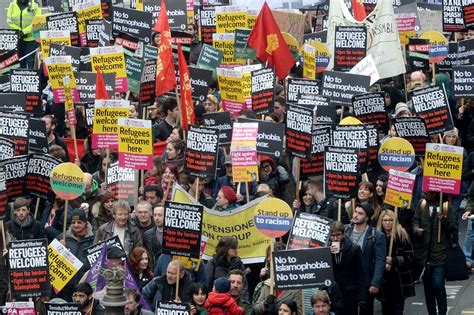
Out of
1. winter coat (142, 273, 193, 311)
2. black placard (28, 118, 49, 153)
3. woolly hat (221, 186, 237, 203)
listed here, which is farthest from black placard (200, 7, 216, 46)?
winter coat (142, 273, 193, 311)

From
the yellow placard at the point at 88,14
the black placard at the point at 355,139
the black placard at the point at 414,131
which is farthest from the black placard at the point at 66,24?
the black placard at the point at 355,139

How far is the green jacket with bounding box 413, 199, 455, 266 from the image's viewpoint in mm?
21156

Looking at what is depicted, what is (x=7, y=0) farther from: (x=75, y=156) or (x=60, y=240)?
(x=60, y=240)

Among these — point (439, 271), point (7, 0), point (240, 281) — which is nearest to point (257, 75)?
point (439, 271)

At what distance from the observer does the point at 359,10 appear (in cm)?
2994

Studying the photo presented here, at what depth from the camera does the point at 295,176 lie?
22891 mm

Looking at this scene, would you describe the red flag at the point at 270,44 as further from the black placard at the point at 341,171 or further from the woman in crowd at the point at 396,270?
the woman in crowd at the point at 396,270

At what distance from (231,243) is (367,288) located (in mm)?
1739

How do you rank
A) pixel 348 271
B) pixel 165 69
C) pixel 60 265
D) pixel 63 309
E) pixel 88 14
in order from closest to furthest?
pixel 63 309 → pixel 60 265 → pixel 348 271 → pixel 165 69 → pixel 88 14

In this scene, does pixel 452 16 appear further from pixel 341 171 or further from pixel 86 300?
pixel 86 300

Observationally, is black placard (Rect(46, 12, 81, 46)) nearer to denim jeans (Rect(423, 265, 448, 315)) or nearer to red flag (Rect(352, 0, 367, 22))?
red flag (Rect(352, 0, 367, 22))

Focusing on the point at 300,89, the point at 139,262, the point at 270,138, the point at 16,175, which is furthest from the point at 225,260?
the point at 300,89

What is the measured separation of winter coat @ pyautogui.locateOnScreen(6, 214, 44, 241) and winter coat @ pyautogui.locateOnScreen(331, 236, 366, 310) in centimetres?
382

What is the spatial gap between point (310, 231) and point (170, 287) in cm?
167
